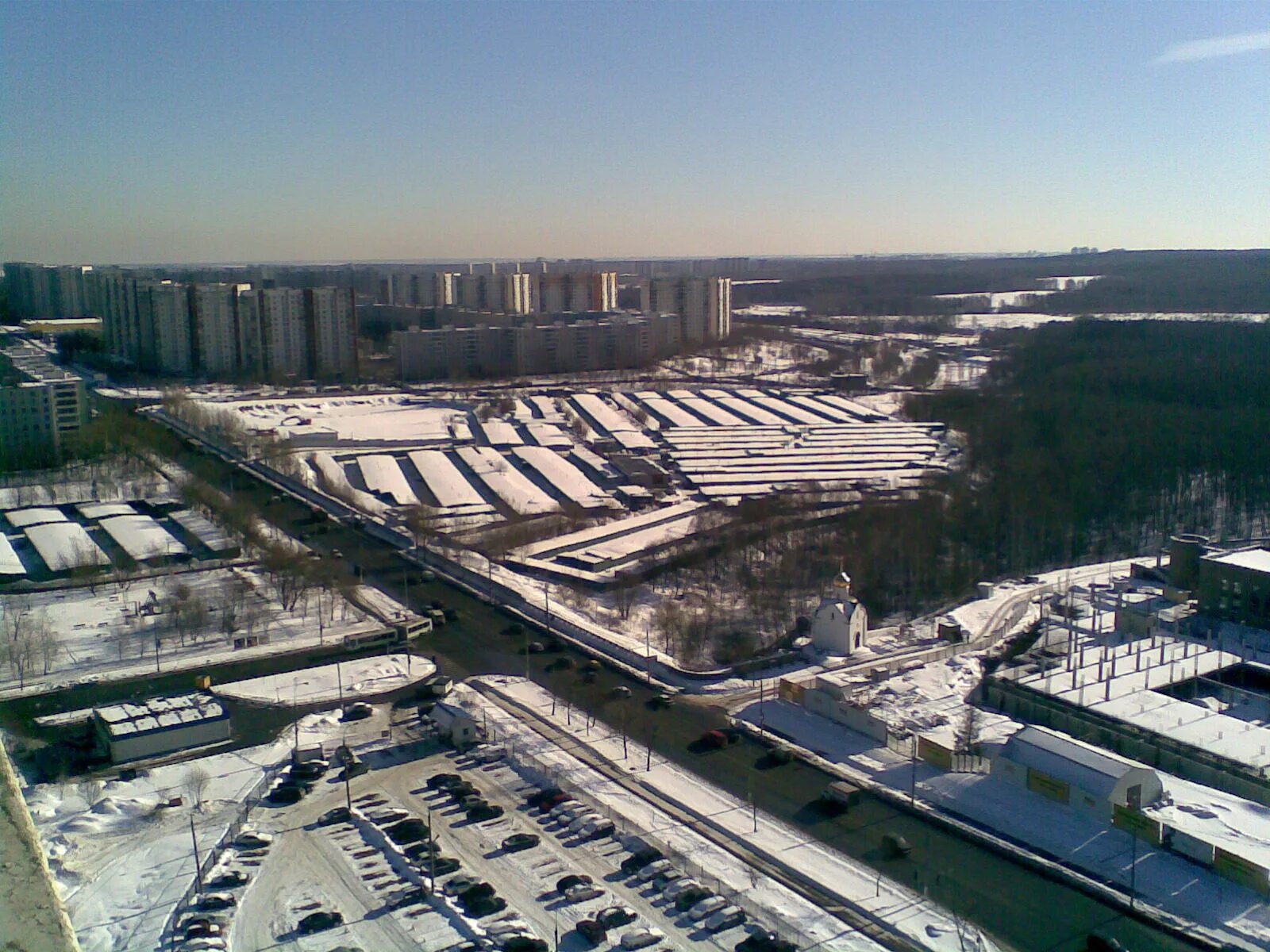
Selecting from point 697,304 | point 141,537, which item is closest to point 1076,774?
point 141,537

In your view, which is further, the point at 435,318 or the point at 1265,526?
the point at 435,318

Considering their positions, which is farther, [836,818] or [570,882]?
[836,818]

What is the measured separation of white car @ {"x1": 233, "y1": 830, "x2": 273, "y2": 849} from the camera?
3607mm

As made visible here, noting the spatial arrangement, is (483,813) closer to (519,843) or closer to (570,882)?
(519,843)

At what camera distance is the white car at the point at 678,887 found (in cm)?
328

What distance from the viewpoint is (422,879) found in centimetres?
338

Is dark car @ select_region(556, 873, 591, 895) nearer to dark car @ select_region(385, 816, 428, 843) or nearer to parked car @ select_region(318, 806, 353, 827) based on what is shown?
dark car @ select_region(385, 816, 428, 843)

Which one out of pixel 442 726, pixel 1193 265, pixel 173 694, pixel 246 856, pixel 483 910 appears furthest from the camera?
pixel 1193 265

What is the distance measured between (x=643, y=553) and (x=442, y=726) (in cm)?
330

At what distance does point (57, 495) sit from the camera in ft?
30.5

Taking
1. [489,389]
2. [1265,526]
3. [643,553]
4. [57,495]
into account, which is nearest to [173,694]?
[643,553]

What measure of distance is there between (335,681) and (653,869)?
2.38 m

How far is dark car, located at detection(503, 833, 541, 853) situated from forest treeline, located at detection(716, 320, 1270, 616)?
3.54m

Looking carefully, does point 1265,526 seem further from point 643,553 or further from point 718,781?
point 718,781
